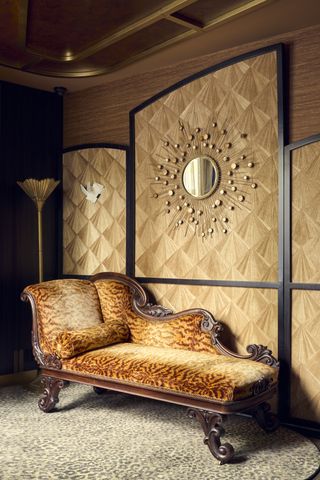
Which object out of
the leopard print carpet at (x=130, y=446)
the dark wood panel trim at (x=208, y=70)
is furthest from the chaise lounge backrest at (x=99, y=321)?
the dark wood panel trim at (x=208, y=70)

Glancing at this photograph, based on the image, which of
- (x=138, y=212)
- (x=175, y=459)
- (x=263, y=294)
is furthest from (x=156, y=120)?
(x=175, y=459)

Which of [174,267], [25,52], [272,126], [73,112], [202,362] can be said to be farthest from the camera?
[73,112]

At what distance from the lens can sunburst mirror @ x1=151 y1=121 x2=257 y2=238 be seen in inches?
151

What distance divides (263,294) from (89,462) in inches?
61.1

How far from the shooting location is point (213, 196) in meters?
3.98

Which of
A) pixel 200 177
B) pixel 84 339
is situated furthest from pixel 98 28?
pixel 84 339

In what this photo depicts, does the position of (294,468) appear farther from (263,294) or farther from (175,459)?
(263,294)

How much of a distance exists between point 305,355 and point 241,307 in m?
0.54

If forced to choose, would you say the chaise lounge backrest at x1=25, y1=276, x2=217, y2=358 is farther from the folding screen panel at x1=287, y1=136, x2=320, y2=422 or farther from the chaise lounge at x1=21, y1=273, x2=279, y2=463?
the folding screen panel at x1=287, y1=136, x2=320, y2=422

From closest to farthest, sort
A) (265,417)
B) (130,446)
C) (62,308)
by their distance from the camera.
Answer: (130,446) < (265,417) < (62,308)

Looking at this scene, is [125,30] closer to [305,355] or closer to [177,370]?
[177,370]

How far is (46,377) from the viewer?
3863 millimetres

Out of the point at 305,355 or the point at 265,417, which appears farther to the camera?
the point at 305,355

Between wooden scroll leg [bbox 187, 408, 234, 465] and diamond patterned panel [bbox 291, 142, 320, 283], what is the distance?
1.06m
